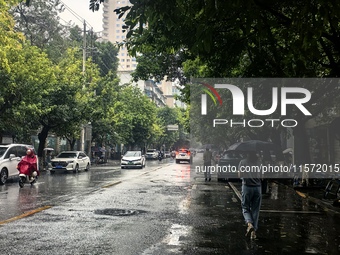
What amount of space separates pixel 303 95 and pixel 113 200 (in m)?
10.1

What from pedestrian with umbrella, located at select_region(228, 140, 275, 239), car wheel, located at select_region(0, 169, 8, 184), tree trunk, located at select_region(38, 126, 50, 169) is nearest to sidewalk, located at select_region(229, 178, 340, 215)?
pedestrian with umbrella, located at select_region(228, 140, 275, 239)

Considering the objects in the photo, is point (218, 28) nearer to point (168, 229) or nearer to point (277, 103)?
point (168, 229)

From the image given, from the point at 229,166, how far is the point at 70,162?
11.3 metres

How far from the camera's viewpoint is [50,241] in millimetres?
6953

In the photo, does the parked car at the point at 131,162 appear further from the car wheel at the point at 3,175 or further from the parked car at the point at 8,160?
the car wheel at the point at 3,175

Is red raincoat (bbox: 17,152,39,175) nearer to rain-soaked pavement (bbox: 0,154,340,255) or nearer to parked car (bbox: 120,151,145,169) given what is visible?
rain-soaked pavement (bbox: 0,154,340,255)

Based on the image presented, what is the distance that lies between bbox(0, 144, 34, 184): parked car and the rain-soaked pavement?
5057 mm

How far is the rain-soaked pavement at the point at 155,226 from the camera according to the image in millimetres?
6758

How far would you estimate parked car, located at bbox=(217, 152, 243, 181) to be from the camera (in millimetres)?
22859

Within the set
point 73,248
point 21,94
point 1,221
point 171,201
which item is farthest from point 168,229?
point 21,94

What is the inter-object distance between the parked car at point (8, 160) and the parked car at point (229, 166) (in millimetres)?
10955

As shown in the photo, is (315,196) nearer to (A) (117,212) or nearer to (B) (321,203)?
(B) (321,203)

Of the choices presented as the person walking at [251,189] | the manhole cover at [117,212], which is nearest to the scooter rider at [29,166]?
the manhole cover at [117,212]

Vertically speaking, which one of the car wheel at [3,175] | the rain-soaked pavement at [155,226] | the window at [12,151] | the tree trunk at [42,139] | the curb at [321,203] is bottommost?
the curb at [321,203]
